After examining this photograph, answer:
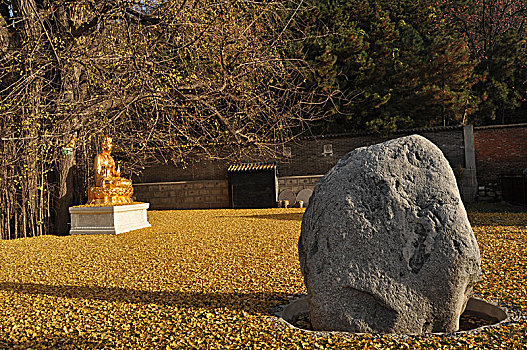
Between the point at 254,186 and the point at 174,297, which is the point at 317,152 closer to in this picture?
the point at 254,186

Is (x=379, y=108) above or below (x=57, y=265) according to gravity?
above

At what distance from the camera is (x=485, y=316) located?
3430mm

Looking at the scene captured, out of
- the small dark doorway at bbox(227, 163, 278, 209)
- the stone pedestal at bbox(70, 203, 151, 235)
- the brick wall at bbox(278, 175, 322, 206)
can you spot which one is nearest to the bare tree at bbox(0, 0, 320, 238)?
the stone pedestal at bbox(70, 203, 151, 235)

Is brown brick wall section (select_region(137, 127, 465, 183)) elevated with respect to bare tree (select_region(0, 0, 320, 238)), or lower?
lower

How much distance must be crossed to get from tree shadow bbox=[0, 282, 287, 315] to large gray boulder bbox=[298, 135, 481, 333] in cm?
81

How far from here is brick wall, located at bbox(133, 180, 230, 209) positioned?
16.8 meters

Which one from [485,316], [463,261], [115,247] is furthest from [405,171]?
[115,247]

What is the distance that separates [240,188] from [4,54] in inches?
378

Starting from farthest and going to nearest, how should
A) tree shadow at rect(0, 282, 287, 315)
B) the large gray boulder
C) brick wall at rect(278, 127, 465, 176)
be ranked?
brick wall at rect(278, 127, 465, 176)
tree shadow at rect(0, 282, 287, 315)
the large gray boulder

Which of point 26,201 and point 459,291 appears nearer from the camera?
point 459,291

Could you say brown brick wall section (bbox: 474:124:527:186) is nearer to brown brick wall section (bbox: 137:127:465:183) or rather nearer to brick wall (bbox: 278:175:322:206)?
brown brick wall section (bbox: 137:127:465:183)

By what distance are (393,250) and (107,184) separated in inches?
321

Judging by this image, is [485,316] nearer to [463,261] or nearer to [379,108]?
[463,261]

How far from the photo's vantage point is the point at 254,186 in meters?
16.1
